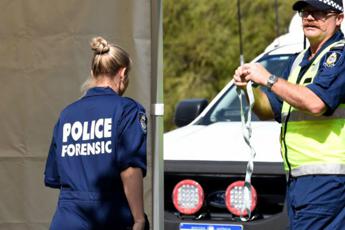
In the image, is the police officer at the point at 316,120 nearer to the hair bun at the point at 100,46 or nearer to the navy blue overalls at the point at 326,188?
the navy blue overalls at the point at 326,188

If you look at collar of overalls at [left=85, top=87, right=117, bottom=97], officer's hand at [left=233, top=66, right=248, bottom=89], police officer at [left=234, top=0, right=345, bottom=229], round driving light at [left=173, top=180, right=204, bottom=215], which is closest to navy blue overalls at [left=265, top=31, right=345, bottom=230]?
police officer at [left=234, top=0, right=345, bottom=229]

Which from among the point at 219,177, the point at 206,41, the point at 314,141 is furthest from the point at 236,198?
the point at 206,41

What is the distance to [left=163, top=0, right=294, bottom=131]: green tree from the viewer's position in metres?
17.5

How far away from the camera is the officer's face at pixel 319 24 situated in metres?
4.83

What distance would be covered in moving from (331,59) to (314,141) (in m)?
0.39

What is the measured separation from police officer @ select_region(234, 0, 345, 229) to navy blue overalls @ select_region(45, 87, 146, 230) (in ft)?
1.85

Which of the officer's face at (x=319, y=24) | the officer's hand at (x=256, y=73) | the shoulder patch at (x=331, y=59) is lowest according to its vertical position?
the officer's hand at (x=256, y=73)

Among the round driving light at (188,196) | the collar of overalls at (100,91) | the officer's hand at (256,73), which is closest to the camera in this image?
the officer's hand at (256,73)

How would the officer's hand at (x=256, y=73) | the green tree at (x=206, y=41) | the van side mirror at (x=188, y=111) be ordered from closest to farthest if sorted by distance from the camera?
the officer's hand at (x=256, y=73), the van side mirror at (x=188, y=111), the green tree at (x=206, y=41)

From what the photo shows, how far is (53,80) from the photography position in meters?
5.73

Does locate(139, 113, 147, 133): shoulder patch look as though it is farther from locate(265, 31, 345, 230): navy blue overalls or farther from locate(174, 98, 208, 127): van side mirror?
locate(174, 98, 208, 127): van side mirror

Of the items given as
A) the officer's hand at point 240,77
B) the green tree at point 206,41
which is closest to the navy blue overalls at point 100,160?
the officer's hand at point 240,77

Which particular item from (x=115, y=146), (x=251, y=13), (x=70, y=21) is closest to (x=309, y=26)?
(x=115, y=146)

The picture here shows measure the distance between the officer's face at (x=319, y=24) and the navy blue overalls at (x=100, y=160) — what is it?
0.92m
